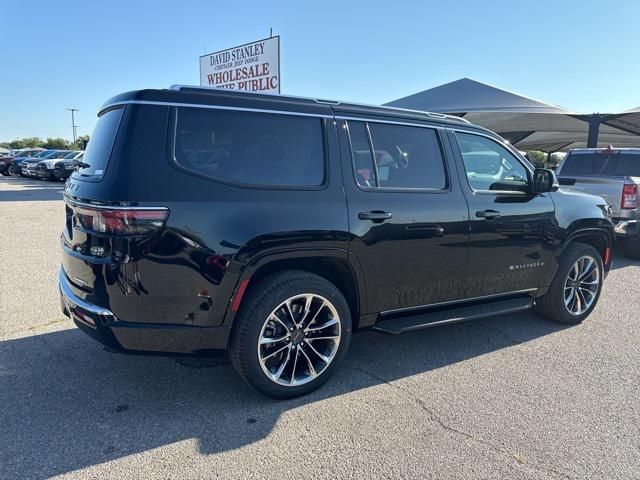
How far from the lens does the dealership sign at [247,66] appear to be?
17641 mm

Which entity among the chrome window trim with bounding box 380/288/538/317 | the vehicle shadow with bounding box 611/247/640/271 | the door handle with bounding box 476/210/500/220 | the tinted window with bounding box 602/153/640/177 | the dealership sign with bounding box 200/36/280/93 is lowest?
the vehicle shadow with bounding box 611/247/640/271

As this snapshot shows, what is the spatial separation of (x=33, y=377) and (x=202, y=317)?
1.56 meters

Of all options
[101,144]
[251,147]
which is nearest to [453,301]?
[251,147]

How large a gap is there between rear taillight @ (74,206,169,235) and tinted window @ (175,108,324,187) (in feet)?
1.17

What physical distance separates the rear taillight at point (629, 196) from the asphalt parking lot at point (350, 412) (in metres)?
3.94

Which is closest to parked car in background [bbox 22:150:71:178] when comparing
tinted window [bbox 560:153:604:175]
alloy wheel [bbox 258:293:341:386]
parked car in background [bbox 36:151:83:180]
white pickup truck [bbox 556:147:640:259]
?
parked car in background [bbox 36:151:83:180]

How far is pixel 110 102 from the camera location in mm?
3059

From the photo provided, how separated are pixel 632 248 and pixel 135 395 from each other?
8373 millimetres

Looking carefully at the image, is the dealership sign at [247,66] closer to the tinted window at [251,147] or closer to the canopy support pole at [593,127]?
the canopy support pole at [593,127]

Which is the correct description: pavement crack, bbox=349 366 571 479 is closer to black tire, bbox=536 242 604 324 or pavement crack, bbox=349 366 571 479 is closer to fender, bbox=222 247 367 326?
fender, bbox=222 247 367 326

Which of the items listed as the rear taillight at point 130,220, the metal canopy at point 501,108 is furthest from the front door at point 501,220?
the metal canopy at point 501,108

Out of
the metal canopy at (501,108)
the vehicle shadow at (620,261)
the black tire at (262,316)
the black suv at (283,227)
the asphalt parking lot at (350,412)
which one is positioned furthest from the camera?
the metal canopy at (501,108)

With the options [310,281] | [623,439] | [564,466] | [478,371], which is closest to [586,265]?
[478,371]

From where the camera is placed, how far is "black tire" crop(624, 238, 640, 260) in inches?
315
